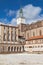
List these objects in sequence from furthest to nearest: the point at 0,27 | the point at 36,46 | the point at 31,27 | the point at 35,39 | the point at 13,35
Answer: the point at 31,27 < the point at 13,35 < the point at 0,27 < the point at 35,39 < the point at 36,46

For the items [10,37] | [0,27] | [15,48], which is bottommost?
[15,48]

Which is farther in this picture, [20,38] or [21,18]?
[21,18]

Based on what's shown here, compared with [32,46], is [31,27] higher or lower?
higher

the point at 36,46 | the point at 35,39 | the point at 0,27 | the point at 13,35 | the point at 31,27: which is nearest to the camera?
the point at 36,46

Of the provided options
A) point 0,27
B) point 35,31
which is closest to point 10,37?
point 0,27

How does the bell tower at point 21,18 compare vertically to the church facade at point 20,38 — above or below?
above

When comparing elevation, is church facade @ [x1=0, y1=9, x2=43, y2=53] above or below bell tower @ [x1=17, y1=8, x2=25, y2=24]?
below

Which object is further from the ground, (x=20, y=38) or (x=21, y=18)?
(x=21, y=18)

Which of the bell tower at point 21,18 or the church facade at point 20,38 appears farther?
the bell tower at point 21,18

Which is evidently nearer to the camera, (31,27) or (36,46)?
(36,46)

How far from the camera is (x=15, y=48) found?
58688mm

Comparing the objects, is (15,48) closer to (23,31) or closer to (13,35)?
(13,35)

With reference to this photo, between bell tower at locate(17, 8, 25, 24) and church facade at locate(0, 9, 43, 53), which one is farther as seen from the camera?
bell tower at locate(17, 8, 25, 24)

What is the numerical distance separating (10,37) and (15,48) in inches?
299
